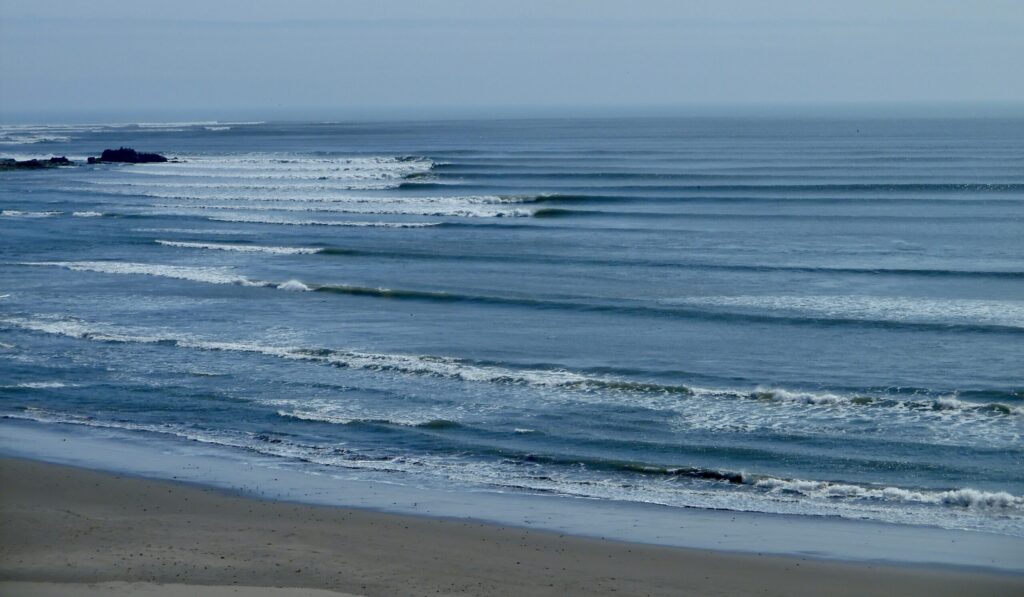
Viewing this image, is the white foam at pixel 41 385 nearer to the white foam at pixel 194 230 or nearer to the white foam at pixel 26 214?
the white foam at pixel 194 230

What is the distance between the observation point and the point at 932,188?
5175 cm

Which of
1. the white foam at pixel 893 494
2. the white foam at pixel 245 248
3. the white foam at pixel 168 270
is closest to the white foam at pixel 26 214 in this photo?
the white foam at pixel 245 248

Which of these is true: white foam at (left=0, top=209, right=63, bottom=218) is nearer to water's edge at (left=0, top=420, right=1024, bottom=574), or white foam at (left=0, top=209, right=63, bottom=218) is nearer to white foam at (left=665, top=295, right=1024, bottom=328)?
white foam at (left=665, top=295, right=1024, bottom=328)

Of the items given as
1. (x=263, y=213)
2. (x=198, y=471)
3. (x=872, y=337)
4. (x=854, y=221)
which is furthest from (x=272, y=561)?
(x=263, y=213)

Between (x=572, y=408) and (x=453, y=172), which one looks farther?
(x=453, y=172)

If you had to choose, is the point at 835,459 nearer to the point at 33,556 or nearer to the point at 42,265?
the point at 33,556

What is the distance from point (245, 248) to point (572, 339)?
1928 centimetres

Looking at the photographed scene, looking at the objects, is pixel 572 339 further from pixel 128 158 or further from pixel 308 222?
pixel 128 158

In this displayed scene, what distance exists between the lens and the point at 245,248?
39.2m

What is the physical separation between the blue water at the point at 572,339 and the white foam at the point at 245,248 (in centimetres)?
19

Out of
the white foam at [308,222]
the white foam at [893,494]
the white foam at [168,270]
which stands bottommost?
the white foam at [168,270]

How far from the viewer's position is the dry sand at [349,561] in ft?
36.3

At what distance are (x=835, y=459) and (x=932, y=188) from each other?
130 feet

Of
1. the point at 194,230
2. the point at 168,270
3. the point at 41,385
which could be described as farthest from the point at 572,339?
the point at 194,230
